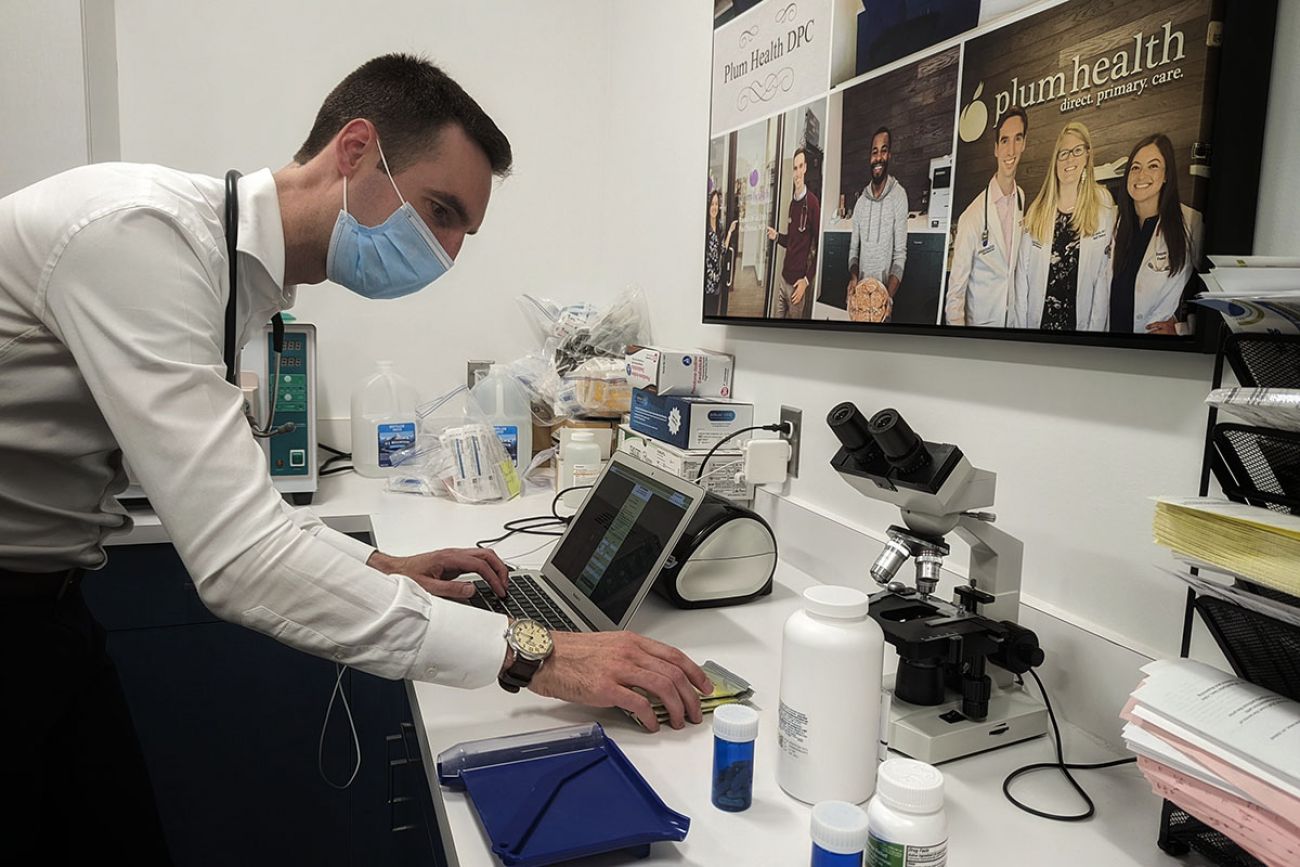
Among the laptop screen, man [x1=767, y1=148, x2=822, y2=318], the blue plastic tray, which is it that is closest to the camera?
the blue plastic tray

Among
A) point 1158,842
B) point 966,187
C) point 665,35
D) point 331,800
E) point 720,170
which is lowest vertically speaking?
point 331,800

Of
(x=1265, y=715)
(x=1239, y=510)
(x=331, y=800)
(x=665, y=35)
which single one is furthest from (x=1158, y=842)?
(x=665, y=35)

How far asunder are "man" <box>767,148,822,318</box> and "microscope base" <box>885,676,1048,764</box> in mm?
809

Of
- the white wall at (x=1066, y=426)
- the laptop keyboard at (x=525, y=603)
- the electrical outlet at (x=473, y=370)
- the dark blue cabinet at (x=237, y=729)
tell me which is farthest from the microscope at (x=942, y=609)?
the electrical outlet at (x=473, y=370)

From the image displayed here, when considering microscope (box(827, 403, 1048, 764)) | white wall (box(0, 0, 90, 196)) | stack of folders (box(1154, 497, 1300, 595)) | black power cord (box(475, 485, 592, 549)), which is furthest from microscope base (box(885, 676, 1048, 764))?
white wall (box(0, 0, 90, 196))

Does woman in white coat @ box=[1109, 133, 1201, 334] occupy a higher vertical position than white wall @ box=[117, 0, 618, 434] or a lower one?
lower

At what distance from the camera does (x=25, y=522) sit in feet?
3.62

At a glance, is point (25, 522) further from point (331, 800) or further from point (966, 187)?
point (966, 187)

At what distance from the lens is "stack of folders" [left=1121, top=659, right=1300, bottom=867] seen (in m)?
0.59

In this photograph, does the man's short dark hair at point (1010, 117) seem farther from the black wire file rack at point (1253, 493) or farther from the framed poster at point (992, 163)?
the black wire file rack at point (1253, 493)

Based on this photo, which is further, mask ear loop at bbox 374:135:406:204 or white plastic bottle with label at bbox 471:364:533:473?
white plastic bottle with label at bbox 471:364:533:473

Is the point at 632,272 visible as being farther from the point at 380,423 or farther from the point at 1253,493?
the point at 1253,493

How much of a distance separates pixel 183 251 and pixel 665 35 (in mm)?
1688

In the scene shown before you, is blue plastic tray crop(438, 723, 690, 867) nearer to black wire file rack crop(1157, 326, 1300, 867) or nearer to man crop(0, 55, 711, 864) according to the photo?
man crop(0, 55, 711, 864)
